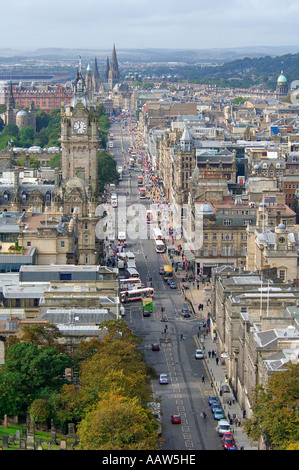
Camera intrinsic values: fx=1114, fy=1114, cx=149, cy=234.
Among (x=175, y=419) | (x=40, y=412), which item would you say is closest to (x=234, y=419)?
(x=175, y=419)

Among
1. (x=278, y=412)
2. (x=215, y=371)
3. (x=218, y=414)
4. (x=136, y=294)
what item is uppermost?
(x=278, y=412)

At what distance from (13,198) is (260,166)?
2016 inches

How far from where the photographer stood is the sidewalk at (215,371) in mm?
94244

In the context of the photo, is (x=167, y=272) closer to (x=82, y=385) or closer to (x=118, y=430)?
(x=82, y=385)

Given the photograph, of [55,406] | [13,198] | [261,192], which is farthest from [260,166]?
[55,406]

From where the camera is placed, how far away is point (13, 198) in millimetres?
159750

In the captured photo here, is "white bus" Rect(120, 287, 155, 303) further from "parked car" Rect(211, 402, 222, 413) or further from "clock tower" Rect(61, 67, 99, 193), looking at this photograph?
"parked car" Rect(211, 402, 222, 413)

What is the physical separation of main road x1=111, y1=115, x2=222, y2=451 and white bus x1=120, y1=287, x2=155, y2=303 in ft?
3.57

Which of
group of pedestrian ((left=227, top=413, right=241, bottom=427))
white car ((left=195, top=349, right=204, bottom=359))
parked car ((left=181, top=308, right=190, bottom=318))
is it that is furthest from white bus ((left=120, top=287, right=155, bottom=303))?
group of pedestrian ((left=227, top=413, right=241, bottom=427))

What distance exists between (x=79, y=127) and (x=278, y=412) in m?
90.0

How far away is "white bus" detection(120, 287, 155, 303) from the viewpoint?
142375 millimetres

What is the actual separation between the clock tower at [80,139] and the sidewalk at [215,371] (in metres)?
24.1

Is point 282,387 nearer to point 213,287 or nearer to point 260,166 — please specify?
point 213,287

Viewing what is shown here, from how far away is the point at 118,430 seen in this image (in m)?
76.3
